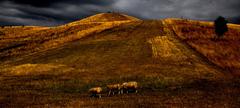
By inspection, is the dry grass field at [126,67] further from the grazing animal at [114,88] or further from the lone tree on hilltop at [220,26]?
the grazing animal at [114,88]

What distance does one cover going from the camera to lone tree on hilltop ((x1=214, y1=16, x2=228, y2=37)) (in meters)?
89.4

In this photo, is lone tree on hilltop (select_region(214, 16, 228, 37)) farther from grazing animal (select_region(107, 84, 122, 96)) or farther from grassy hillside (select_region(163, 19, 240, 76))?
grazing animal (select_region(107, 84, 122, 96))

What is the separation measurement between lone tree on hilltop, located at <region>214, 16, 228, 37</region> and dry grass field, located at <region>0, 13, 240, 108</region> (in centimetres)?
147

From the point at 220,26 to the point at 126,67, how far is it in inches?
1714

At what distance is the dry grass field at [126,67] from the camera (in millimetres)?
31406

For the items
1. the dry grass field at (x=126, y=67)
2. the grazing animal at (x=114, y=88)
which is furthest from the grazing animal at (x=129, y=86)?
the dry grass field at (x=126, y=67)

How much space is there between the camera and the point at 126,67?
187 feet

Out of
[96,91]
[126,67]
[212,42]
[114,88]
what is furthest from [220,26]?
[96,91]

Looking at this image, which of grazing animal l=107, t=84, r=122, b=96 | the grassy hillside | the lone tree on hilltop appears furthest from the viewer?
the lone tree on hilltop

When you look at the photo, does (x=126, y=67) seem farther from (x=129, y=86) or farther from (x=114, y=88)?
(x=114, y=88)

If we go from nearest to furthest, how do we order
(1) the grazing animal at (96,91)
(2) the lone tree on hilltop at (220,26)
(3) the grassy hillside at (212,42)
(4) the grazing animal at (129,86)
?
(1) the grazing animal at (96,91)
(4) the grazing animal at (129,86)
(3) the grassy hillside at (212,42)
(2) the lone tree on hilltop at (220,26)

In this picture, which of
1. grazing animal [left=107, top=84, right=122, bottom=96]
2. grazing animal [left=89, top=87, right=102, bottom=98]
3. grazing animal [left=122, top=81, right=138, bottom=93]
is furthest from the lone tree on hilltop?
grazing animal [left=89, top=87, right=102, bottom=98]

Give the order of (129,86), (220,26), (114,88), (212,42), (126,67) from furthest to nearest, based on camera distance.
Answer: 1. (220,26)
2. (212,42)
3. (126,67)
4. (129,86)
5. (114,88)

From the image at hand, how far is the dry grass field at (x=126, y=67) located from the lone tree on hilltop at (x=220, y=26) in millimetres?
1472
